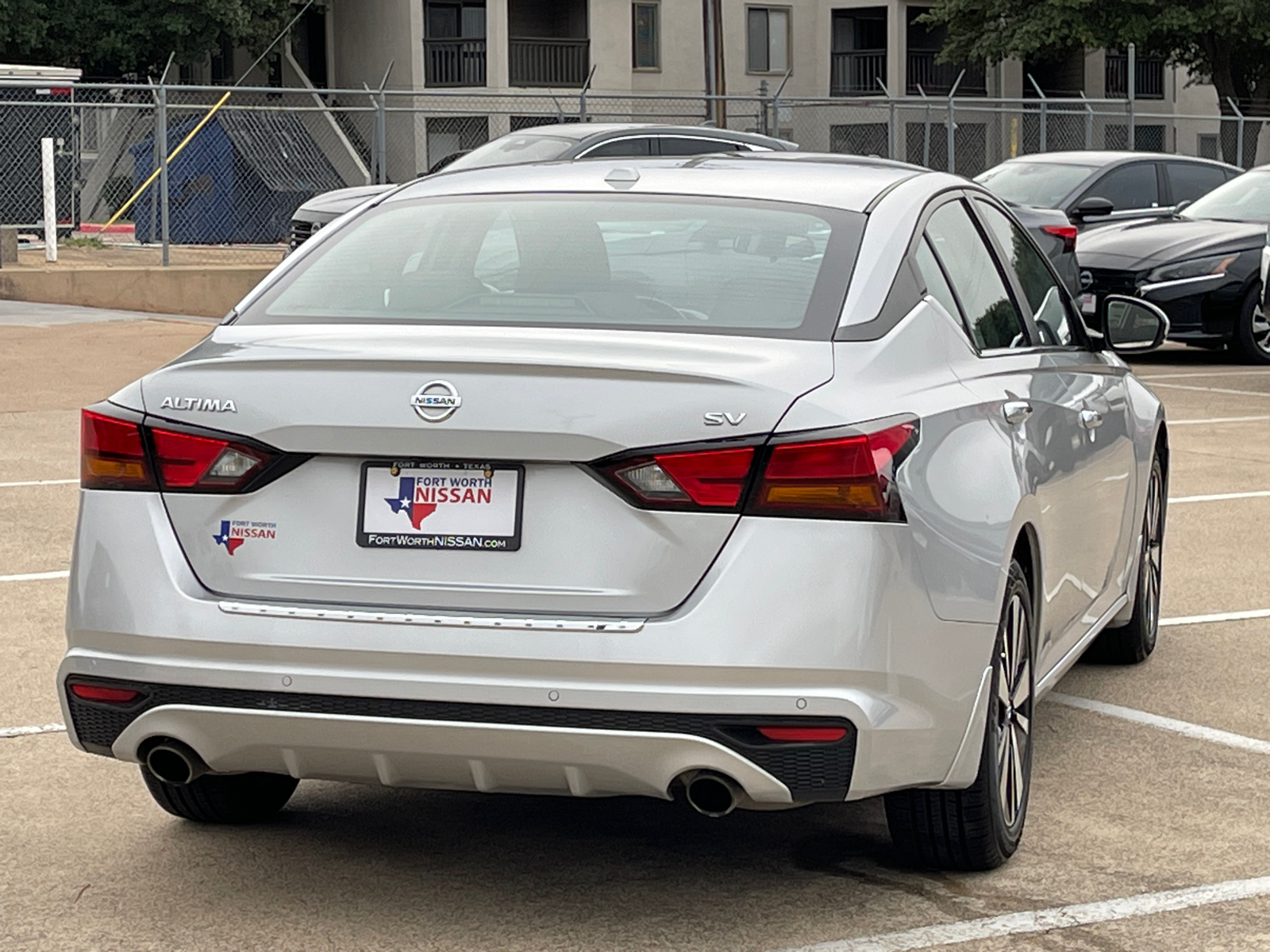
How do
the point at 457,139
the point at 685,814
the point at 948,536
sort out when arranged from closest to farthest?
the point at 948,536 → the point at 685,814 → the point at 457,139

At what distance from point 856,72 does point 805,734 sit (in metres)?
51.0

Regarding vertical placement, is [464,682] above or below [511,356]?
below

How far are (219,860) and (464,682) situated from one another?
3.72 feet

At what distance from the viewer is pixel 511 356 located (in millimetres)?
4230

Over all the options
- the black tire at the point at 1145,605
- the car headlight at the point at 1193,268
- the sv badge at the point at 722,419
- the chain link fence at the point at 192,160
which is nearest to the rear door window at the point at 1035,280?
the black tire at the point at 1145,605

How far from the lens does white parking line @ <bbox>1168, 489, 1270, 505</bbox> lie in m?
10.5

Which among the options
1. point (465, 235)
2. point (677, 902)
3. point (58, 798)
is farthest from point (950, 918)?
point (58, 798)

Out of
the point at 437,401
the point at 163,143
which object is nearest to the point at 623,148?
the point at 163,143

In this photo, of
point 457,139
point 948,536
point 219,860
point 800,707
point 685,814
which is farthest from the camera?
point 457,139

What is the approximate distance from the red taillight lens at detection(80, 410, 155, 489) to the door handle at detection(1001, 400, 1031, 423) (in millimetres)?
1909

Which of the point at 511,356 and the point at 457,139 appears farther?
the point at 457,139

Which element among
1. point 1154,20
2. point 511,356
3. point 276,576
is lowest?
point 276,576

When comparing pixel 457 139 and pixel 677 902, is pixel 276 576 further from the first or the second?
pixel 457 139

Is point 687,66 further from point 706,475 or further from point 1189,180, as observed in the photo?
point 706,475
